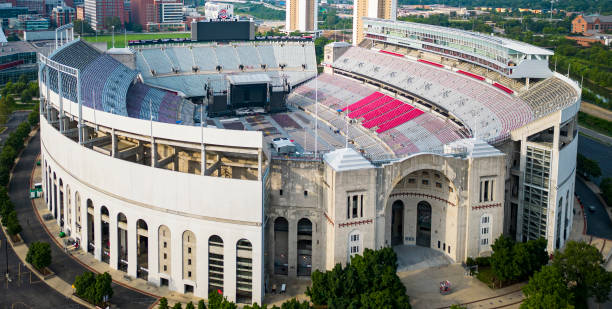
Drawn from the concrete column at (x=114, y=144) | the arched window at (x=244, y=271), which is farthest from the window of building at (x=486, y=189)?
the concrete column at (x=114, y=144)

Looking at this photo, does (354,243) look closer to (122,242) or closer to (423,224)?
(423,224)

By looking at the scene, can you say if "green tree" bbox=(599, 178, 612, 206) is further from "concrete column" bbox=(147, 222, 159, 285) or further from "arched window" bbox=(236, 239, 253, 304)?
"concrete column" bbox=(147, 222, 159, 285)

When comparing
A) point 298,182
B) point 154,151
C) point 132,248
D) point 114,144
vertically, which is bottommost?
point 132,248

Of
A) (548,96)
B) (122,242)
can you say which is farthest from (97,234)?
(548,96)

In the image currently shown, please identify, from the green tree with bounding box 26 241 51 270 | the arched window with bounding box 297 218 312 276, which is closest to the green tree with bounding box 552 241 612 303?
the arched window with bounding box 297 218 312 276

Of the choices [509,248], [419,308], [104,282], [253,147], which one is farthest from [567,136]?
[104,282]

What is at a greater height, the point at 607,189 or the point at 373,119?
the point at 373,119
